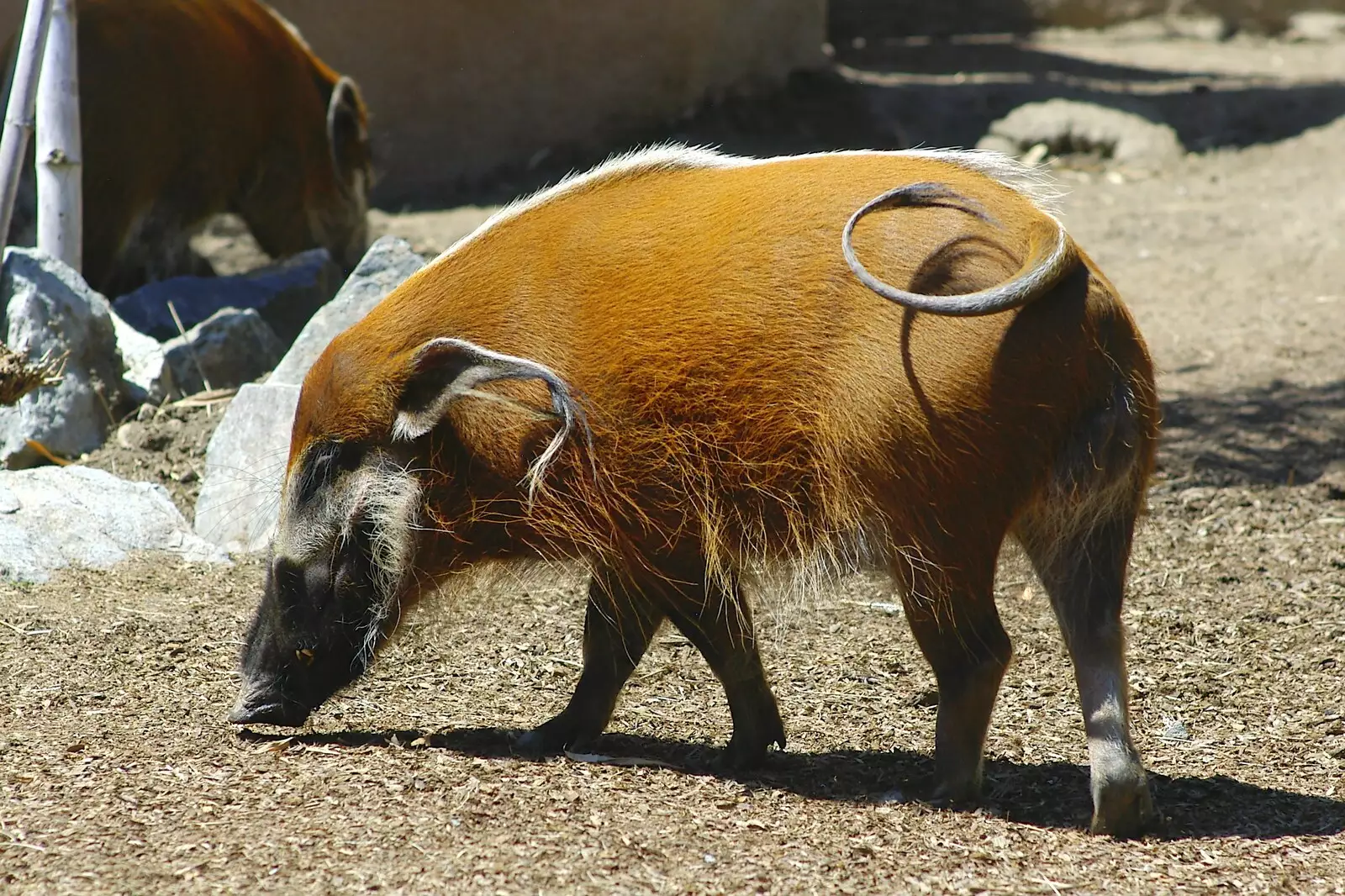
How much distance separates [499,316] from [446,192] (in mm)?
7721

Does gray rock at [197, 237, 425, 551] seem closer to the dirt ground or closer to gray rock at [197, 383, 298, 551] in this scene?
gray rock at [197, 383, 298, 551]

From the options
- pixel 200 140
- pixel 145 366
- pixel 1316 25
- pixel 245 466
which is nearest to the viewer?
pixel 245 466

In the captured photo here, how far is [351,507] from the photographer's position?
10.1ft

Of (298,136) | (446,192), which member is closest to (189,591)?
(298,136)

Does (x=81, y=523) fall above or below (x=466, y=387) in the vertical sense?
below

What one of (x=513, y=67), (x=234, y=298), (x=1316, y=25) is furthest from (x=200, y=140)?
(x=1316, y=25)

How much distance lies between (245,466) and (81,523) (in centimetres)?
57

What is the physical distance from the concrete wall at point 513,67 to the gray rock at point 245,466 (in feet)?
18.3

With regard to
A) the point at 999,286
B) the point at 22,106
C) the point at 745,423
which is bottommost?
the point at 22,106

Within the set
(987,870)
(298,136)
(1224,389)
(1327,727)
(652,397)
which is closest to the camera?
(987,870)

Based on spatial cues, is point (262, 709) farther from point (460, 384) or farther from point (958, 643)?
point (958, 643)

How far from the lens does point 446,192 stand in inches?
413

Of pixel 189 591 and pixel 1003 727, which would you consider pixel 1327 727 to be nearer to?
pixel 1003 727

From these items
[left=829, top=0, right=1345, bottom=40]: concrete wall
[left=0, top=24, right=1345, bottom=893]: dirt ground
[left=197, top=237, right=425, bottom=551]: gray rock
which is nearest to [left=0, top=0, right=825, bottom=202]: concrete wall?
[left=829, top=0, right=1345, bottom=40]: concrete wall
